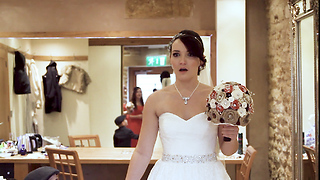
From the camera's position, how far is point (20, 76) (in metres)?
5.08

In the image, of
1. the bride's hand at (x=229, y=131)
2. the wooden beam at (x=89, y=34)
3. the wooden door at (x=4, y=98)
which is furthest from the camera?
the wooden door at (x=4, y=98)

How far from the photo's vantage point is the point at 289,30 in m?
4.02

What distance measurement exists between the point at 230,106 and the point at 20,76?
3.71 m

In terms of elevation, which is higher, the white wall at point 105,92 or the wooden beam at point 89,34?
the wooden beam at point 89,34

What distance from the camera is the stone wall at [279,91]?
414 cm

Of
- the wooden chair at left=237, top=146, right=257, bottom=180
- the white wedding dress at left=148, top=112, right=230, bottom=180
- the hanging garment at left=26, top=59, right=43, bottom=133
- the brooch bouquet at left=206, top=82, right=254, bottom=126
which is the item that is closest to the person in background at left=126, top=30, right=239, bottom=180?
the white wedding dress at left=148, top=112, right=230, bottom=180

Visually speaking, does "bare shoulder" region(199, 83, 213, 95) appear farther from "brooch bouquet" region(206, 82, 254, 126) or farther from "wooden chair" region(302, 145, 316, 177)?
"wooden chair" region(302, 145, 316, 177)

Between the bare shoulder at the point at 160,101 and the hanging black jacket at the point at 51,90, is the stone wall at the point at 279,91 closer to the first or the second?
the bare shoulder at the point at 160,101

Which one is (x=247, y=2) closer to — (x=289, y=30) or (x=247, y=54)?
(x=247, y=54)

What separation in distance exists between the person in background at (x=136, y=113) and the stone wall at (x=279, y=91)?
1.54 metres

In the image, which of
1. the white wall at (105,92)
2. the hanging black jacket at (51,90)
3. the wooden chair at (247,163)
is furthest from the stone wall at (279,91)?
the hanging black jacket at (51,90)

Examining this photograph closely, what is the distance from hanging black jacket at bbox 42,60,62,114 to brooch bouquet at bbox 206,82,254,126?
11.5 feet

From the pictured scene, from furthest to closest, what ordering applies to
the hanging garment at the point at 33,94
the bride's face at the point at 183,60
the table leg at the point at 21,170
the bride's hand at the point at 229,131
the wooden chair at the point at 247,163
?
the hanging garment at the point at 33,94
the table leg at the point at 21,170
the wooden chair at the point at 247,163
the bride's face at the point at 183,60
the bride's hand at the point at 229,131

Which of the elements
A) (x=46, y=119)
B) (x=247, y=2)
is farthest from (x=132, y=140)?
(x=247, y=2)
